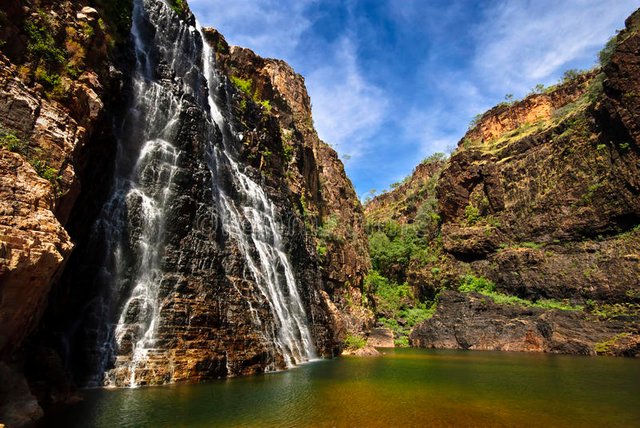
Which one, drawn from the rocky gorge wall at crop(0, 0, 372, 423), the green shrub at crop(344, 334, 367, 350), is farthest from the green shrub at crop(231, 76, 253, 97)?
the green shrub at crop(344, 334, 367, 350)

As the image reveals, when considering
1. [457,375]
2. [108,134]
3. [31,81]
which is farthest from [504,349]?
[31,81]

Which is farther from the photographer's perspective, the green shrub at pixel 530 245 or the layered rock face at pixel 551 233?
the green shrub at pixel 530 245

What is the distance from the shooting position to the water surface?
10.3 meters

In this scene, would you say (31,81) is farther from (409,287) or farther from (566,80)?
(566,80)

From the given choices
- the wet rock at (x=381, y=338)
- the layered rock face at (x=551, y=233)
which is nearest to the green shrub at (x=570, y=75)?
the layered rock face at (x=551, y=233)

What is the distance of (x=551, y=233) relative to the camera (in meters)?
46.7

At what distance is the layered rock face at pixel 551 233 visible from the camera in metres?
37.5

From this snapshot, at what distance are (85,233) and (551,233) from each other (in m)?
49.5

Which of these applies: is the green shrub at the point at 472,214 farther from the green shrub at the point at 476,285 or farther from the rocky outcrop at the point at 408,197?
the rocky outcrop at the point at 408,197

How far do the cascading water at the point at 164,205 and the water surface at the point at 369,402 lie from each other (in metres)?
3.13

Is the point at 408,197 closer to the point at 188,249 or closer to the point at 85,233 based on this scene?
the point at 188,249

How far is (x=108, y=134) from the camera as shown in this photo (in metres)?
16.6

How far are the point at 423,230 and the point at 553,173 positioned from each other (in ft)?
77.3

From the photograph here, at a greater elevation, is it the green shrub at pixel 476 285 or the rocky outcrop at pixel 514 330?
the green shrub at pixel 476 285
